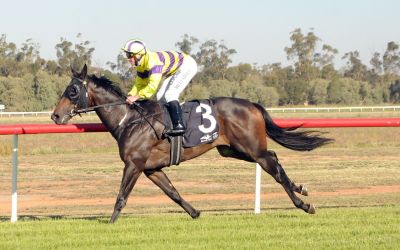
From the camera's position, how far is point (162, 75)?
9680 mm

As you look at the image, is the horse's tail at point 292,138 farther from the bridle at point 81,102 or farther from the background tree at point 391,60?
the background tree at point 391,60

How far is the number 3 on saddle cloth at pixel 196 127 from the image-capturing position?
9602 mm

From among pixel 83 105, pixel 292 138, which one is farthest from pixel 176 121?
pixel 292 138

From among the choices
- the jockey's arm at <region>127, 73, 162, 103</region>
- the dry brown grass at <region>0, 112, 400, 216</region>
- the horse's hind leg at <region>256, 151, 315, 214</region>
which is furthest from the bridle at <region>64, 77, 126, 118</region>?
the dry brown grass at <region>0, 112, 400, 216</region>

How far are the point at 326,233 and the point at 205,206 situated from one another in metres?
6.27

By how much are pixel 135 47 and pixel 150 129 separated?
35.7 inches

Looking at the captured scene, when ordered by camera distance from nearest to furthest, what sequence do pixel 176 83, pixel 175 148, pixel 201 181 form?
pixel 175 148 → pixel 176 83 → pixel 201 181

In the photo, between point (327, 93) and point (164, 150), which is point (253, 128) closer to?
point (164, 150)

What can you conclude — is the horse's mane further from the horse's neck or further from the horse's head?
the horse's head

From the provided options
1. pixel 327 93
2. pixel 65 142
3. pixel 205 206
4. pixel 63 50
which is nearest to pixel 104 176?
pixel 205 206

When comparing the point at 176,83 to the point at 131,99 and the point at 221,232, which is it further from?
the point at 221,232

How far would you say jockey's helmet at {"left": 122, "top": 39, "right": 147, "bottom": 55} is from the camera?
9.27 m

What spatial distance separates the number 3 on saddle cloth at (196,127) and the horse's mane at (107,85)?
0.59 meters

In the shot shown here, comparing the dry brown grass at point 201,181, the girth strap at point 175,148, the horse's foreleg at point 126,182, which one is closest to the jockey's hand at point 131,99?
the girth strap at point 175,148
